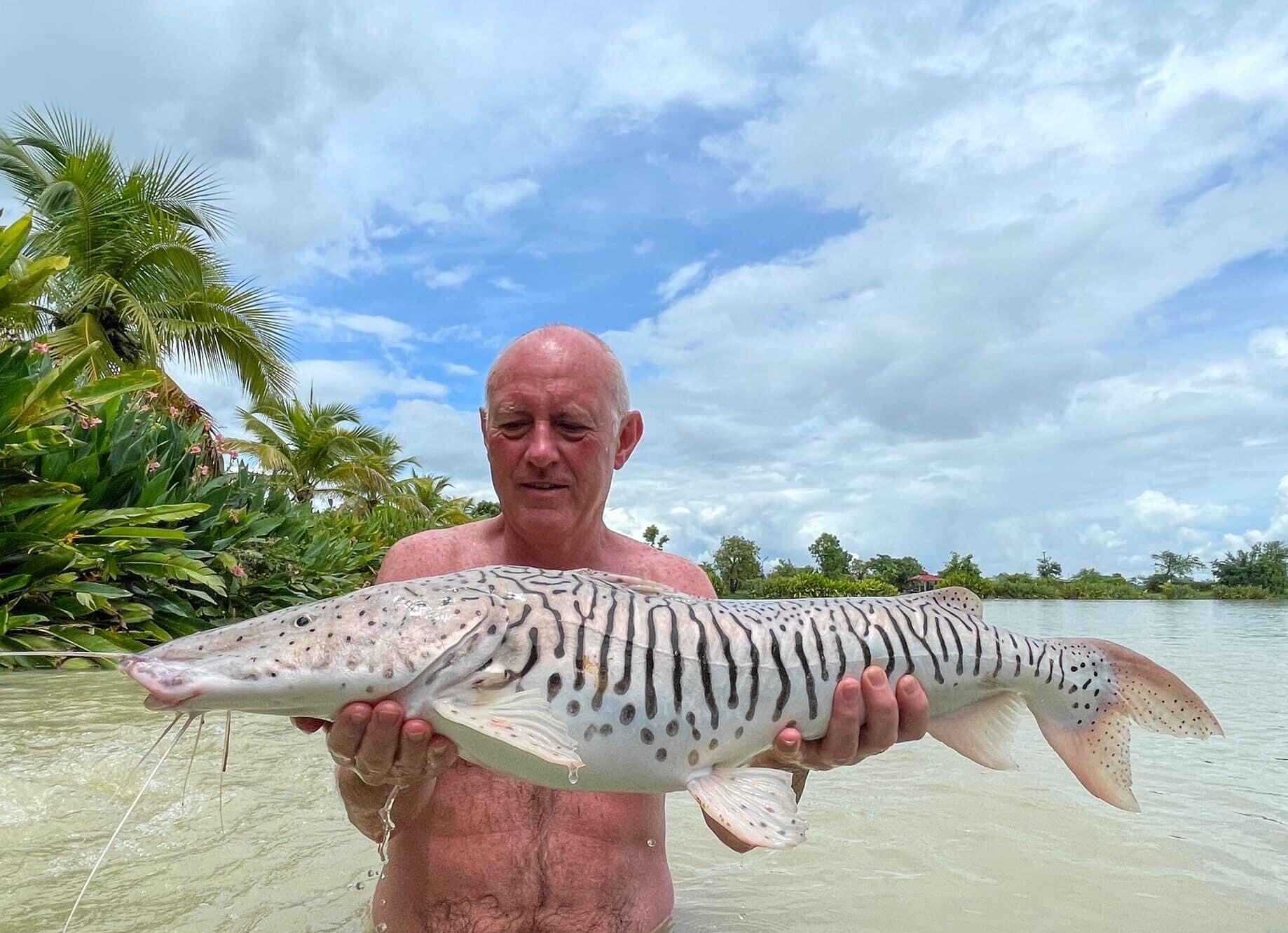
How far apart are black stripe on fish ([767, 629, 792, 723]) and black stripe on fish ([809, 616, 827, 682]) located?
0.41 ft

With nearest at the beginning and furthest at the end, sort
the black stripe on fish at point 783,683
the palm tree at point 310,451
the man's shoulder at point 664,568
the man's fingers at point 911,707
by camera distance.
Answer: the black stripe on fish at point 783,683
the man's fingers at point 911,707
the man's shoulder at point 664,568
the palm tree at point 310,451

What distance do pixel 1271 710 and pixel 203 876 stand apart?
450 inches

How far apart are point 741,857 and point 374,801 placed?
2927 mm

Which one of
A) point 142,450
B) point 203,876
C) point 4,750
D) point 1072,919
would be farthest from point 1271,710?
point 142,450

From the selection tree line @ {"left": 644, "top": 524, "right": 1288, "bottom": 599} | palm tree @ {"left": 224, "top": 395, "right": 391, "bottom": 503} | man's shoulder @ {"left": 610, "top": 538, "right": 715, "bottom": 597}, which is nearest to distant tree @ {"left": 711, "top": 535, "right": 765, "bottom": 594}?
tree line @ {"left": 644, "top": 524, "right": 1288, "bottom": 599}

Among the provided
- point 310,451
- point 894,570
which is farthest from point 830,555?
point 310,451

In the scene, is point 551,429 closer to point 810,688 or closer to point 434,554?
point 434,554

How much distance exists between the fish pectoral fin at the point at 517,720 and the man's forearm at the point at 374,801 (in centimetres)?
69

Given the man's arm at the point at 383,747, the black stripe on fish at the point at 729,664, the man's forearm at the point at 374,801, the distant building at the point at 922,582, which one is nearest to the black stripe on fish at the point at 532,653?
the man's arm at the point at 383,747

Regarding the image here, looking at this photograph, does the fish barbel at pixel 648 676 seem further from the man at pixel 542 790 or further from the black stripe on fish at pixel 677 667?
the man at pixel 542 790

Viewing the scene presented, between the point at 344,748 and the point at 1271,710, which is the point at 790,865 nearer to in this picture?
the point at 344,748

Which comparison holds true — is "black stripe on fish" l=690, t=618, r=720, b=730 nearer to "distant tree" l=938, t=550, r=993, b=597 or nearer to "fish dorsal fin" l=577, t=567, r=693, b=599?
"fish dorsal fin" l=577, t=567, r=693, b=599

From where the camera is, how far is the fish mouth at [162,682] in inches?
88.0

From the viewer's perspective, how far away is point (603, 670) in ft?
8.67
